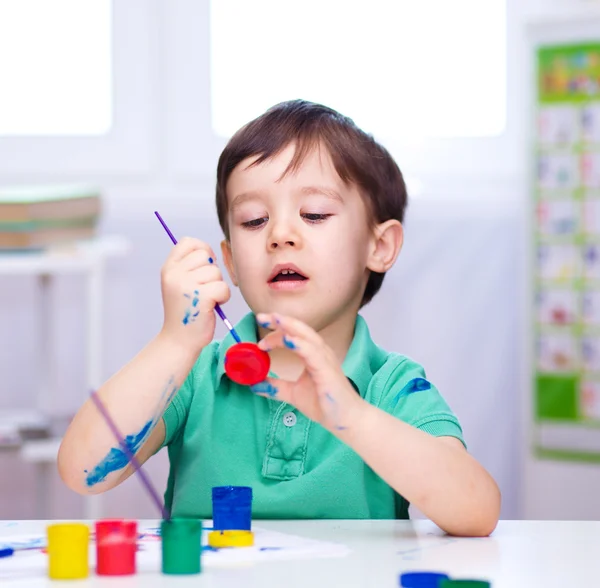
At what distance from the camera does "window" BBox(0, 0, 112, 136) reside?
278 cm

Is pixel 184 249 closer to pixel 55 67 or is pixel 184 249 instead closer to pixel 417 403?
pixel 417 403

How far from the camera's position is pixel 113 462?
3.25ft

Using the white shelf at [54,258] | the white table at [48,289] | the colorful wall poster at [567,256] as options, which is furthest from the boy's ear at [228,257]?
the colorful wall poster at [567,256]

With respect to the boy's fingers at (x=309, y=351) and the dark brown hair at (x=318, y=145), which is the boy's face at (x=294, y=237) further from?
the boy's fingers at (x=309, y=351)

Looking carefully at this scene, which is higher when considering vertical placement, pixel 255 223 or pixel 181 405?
pixel 255 223

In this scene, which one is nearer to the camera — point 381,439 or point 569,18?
point 381,439

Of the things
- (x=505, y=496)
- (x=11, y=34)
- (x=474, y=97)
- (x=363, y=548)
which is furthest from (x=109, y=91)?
(x=363, y=548)

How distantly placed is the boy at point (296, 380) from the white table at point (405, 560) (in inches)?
1.8

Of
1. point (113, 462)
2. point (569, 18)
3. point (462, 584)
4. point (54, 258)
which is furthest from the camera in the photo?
point (569, 18)

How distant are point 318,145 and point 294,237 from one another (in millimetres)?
133

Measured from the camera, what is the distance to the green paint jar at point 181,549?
0.70m

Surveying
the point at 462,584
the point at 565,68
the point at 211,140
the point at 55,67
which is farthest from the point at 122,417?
the point at 55,67

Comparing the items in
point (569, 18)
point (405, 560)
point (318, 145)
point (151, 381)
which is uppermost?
point (569, 18)

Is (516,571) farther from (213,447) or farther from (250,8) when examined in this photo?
(250,8)
